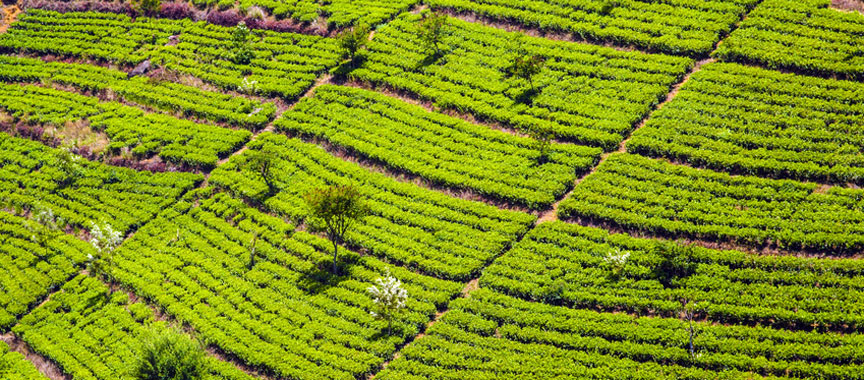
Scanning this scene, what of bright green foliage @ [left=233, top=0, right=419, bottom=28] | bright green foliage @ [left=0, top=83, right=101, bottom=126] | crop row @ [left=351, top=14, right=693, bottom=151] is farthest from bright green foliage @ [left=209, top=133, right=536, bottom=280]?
bright green foliage @ [left=0, top=83, right=101, bottom=126]

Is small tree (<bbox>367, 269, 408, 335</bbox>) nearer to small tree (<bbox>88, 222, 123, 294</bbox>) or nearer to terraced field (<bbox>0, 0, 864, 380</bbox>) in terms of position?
terraced field (<bbox>0, 0, 864, 380</bbox>)

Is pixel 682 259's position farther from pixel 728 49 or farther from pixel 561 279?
pixel 728 49

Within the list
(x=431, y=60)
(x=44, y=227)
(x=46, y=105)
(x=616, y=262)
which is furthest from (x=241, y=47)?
(x=616, y=262)

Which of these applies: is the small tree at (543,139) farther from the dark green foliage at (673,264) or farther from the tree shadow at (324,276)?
the tree shadow at (324,276)

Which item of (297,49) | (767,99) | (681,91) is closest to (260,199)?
(297,49)

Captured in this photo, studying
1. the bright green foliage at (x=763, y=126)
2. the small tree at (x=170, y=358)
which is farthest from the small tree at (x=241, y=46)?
the bright green foliage at (x=763, y=126)

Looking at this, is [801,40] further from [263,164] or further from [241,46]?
[241,46]
